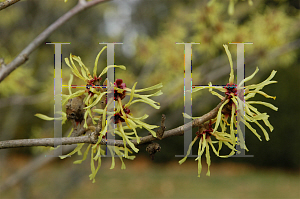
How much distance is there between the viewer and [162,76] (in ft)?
6.63

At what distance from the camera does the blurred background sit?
170cm

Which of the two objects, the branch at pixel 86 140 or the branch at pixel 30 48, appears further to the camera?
the branch at pixel 30 48

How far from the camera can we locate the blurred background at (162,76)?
170 cm

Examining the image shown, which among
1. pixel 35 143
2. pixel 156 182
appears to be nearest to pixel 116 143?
pixel 35 143

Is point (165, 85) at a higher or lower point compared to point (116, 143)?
higher

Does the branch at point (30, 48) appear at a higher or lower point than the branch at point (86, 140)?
higher

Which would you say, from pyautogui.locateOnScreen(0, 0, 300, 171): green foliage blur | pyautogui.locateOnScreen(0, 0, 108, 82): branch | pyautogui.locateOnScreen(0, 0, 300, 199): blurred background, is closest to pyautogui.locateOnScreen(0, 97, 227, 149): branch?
pyautogui.locateOnScreen(0, 0, 108, 82): branch

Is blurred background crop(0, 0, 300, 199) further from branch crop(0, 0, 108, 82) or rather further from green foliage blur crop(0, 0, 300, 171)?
branch crop(0, 0, 108, 82)

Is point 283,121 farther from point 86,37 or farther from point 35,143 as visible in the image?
point 35,143

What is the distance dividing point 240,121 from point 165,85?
59.4 inches

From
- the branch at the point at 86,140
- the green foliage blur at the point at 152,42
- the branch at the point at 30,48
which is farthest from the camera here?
the green foliage blur at the point at 152,42

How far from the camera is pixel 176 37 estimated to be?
1879mm

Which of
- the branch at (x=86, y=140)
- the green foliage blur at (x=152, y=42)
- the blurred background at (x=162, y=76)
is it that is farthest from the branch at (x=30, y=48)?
the green foliage blur at (x=152, y=42)

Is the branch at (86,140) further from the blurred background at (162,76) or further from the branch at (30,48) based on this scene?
the blurred background at (162,76)
